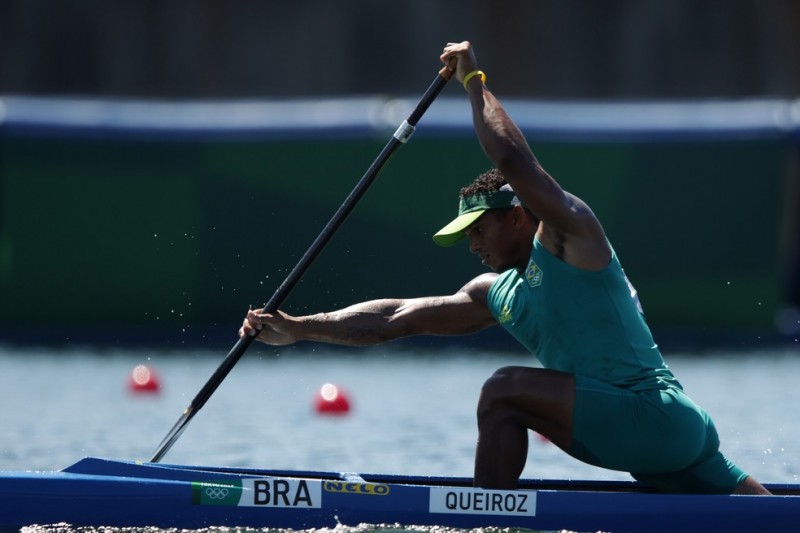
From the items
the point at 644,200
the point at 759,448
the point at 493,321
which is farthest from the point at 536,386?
the point at 644,200

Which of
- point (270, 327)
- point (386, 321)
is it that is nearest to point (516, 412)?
point (386, 321)

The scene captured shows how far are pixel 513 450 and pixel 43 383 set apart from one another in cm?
759

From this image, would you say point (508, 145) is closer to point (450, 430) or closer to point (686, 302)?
point (450, 430)

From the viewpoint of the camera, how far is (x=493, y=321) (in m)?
6.75

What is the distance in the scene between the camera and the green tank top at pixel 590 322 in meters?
5.97

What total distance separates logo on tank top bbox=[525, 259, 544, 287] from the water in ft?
9.44

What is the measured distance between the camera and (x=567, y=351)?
6.07m

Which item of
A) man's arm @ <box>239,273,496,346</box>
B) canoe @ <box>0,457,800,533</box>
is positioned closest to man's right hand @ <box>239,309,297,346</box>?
man's arm @ <box>239,273,496,346</box>

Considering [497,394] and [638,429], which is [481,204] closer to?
[497,394]

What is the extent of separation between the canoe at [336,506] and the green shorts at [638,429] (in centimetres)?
16

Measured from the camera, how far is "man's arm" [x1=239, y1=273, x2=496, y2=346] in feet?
22.0

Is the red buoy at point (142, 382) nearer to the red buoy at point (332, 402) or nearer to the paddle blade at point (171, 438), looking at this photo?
the red buoy at point (332, 402)

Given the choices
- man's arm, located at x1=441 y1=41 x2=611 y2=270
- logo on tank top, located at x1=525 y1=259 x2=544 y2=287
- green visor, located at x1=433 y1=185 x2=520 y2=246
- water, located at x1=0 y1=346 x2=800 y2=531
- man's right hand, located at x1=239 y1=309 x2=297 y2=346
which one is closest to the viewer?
man's arm, located at x1=441 y1=41 x2=611 y2=270

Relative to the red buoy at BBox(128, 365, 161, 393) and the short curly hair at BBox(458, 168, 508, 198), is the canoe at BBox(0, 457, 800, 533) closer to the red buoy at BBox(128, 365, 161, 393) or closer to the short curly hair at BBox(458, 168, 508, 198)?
the short curly hair at BBox(458, 168, 508, 198)
